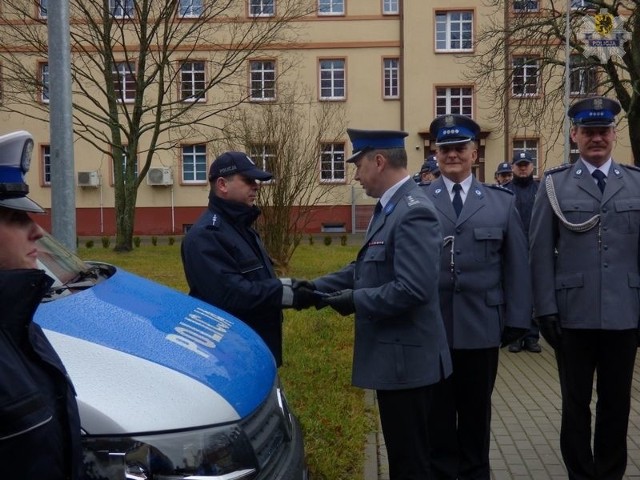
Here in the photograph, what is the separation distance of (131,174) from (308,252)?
6.25 meters

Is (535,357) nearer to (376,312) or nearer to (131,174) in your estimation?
(376,312)

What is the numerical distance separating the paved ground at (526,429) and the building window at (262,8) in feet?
57.6

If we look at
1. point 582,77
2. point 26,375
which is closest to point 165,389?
point 26,375

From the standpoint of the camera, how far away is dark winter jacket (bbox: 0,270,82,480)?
1743mm

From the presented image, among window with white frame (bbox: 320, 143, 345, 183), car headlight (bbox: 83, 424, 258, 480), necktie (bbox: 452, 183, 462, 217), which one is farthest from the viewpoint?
window with white frame (bbox: 320, 143, 345, 183)

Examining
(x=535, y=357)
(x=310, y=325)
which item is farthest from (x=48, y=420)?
(x=310, y=325)

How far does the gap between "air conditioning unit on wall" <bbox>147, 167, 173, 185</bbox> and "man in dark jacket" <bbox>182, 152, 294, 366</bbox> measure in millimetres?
29973

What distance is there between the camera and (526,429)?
5758 mm

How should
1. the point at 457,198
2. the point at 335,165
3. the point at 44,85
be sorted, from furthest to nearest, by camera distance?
the point at 335,165 < the point at 44,85 < the point at 457,198

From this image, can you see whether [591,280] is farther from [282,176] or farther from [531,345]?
[282,176]

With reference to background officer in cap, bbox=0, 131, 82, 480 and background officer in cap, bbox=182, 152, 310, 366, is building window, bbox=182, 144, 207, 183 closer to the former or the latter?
background officer in cap, bbox=182, 152, 310, 366

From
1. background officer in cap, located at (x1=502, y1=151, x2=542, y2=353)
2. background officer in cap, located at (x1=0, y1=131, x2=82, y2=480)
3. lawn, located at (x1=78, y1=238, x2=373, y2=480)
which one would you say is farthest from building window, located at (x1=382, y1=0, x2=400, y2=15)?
background officer in cap, located at (x1=0, y1=131, x2=82, y2=480)

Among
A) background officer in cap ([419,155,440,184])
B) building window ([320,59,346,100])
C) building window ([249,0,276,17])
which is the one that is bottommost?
background officer in cap ([419,155,440,184])

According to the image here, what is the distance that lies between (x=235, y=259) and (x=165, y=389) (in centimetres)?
→ 165
